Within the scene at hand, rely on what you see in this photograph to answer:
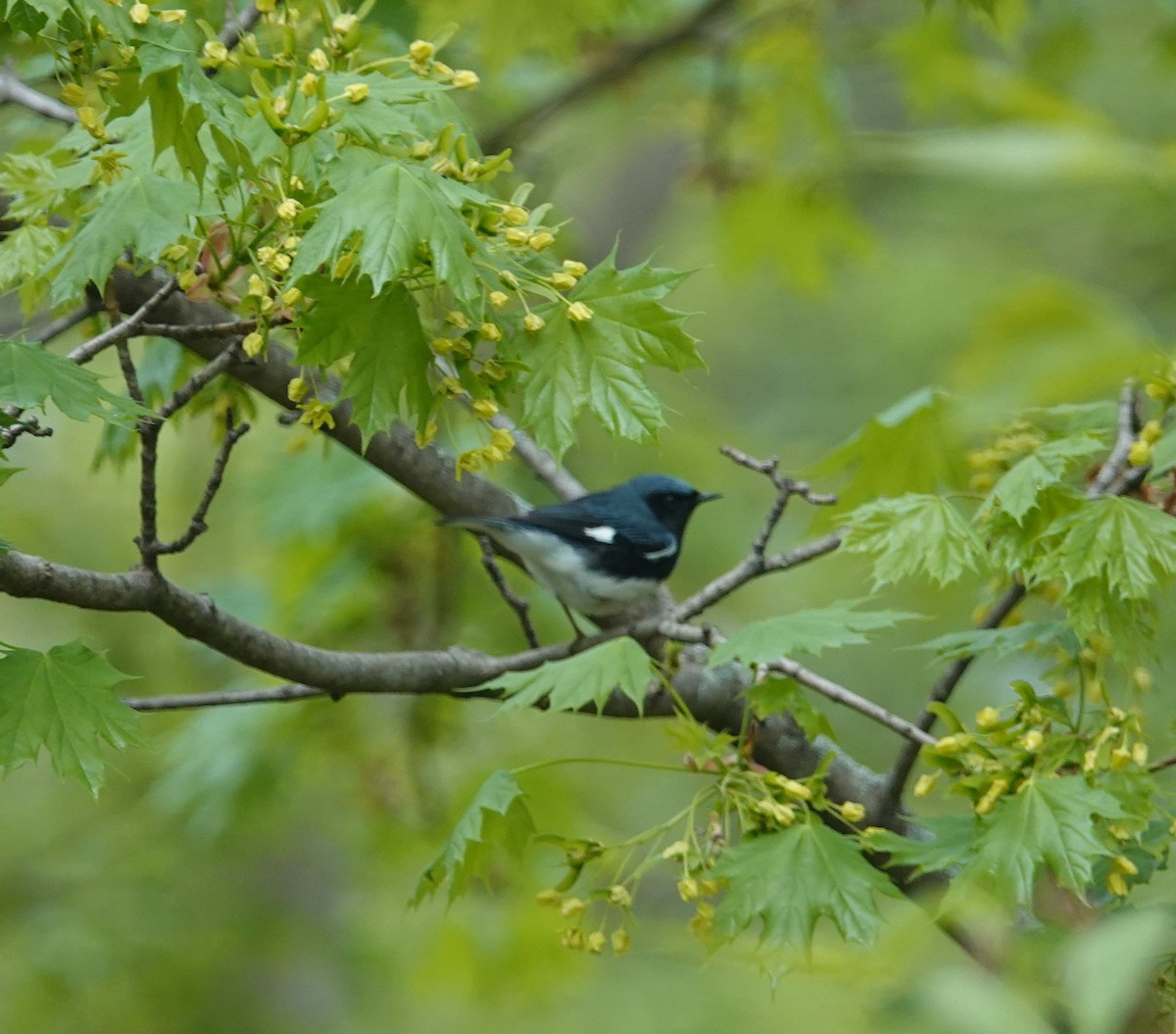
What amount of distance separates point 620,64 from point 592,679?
3.98 metres

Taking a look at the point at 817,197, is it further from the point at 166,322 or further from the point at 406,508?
the point at 166,322

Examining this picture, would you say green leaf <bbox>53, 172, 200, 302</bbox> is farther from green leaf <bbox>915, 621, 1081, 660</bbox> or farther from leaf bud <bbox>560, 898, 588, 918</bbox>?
green leaf <bbox>915, 621, 1081, 660</bbox>

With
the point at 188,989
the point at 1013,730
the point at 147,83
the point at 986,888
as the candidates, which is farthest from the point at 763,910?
the point at 188,989

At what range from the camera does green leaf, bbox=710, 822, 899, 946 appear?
2158mm

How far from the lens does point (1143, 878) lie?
222 cm

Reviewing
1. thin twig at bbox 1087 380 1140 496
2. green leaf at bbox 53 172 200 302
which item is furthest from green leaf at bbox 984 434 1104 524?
green leaf at bbox 53 172 200 302

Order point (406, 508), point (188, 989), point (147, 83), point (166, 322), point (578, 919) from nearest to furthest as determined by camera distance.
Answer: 1. point (147, 83)
2. point (578, 919)
3. point (166, 322)
4. point (406, 508)
5. point (188, 989)

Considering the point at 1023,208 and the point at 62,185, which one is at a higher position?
the point at 62,185

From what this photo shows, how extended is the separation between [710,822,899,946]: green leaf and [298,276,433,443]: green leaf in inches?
37.5

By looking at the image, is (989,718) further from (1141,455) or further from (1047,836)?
(1141,455)

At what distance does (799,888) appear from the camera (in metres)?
2.16

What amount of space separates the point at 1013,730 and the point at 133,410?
157cm

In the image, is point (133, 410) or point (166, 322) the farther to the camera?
point (166, 322)

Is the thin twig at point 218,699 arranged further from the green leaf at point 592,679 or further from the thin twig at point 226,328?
the thin twig at point 226,328
